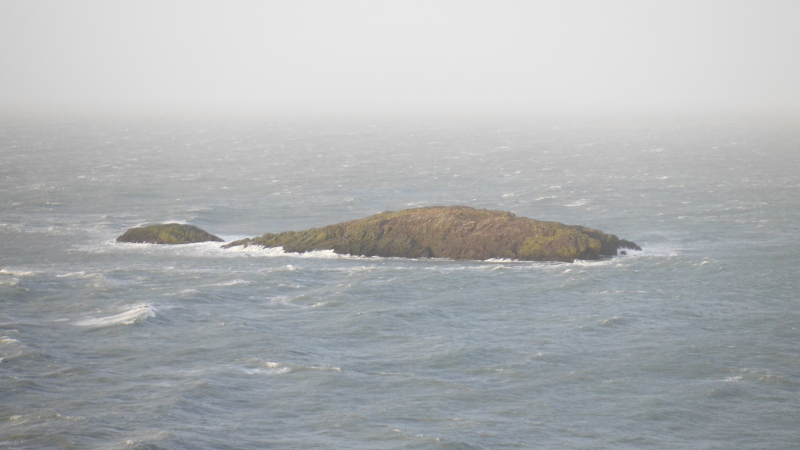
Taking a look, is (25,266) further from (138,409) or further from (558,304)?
(558,304)

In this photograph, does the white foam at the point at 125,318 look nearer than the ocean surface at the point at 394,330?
No

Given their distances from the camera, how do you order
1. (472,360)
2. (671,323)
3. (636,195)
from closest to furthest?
(472,360) < (671,323) < (636,195)

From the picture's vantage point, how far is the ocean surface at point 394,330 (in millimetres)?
28422

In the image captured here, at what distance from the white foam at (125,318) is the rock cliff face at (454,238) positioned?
16203 mm

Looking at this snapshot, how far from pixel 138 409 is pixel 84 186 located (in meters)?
62.5

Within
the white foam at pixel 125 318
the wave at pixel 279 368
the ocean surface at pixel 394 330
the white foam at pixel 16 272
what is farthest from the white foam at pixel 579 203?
the white foam at pixel 16 272

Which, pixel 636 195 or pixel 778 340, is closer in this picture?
pixel 778 340

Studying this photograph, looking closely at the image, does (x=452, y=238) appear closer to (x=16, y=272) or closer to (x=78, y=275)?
(x=78, y=275)

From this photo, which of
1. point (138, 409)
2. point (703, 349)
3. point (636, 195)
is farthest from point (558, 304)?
point (636, 195)

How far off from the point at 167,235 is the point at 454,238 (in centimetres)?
2082

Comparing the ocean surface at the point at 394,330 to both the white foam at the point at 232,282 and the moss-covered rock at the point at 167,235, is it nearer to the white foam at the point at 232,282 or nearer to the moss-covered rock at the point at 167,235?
the white foam at the point at 232,282

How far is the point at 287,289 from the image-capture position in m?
46.3

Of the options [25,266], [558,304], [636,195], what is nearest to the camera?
[558,304]

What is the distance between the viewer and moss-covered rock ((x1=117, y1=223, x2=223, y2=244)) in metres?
58.9
